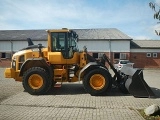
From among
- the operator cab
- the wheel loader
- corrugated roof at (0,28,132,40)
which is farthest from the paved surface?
corrugated roof at (0,28,132,40)

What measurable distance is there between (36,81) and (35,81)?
2.0 inches

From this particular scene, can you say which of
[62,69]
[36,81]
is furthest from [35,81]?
[62,69]

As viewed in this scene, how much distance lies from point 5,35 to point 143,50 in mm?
23000

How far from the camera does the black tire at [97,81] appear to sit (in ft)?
38.8

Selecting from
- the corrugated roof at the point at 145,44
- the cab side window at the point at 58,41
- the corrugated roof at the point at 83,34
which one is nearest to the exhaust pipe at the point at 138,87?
the cab side window at the point at 58,41

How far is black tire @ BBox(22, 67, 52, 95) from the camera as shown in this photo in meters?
12.1

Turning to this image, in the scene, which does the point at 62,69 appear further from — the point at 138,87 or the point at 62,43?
the point at 138,87

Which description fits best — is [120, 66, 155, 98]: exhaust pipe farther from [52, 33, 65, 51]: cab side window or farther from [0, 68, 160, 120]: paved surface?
[52, 33, 65, 51]: cab side window

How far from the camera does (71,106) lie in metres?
9.37

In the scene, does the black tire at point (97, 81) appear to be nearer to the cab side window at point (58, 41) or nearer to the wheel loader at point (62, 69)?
the wheel loader at point (62, 69)

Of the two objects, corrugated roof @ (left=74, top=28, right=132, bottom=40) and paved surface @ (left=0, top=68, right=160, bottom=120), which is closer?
paved surface @ (left=0, top=68, right=160, bottom=120)

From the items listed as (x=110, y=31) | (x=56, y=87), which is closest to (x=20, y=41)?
(x=110, y=31)

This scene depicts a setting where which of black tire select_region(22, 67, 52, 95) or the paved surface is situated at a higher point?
black tire select_region(22, 67, 52, 95)

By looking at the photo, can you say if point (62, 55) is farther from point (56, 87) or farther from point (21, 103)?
point (21, 103)
